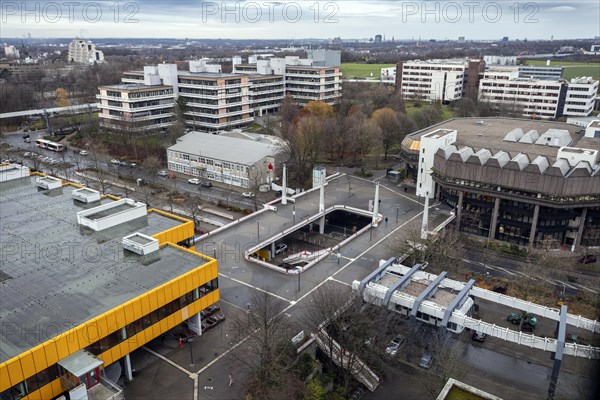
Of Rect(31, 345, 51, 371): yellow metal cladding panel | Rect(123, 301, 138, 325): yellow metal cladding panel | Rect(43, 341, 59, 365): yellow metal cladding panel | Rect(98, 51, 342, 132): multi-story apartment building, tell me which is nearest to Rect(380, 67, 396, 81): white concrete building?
Rect(98, 51, 342, 132): multi-story apartment building

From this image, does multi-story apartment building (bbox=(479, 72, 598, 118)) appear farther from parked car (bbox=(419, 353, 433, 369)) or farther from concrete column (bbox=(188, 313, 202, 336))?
concrete column (bbox=(188, 313, 202, 336))

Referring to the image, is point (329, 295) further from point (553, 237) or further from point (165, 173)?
Answer: point (165, 173)

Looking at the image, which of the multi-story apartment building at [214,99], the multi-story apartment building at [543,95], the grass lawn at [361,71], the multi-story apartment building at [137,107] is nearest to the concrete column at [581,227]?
the multi-story apartment building at [543,95]

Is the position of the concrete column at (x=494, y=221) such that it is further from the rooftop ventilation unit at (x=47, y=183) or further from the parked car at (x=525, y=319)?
the rooftop ventilation unit at (x=47, y=183)

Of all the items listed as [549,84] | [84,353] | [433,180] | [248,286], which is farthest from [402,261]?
[549,84]

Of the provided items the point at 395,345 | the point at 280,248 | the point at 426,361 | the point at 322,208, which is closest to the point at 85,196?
the point at 280,248

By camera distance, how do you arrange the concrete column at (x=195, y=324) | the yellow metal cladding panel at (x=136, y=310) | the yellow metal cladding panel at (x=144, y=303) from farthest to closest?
the concrete column at (x=195, y=324)
the yellow metal cladding panel at (x=144, y=303)
the yellow metal cladding panel at (x=136, y=310)
